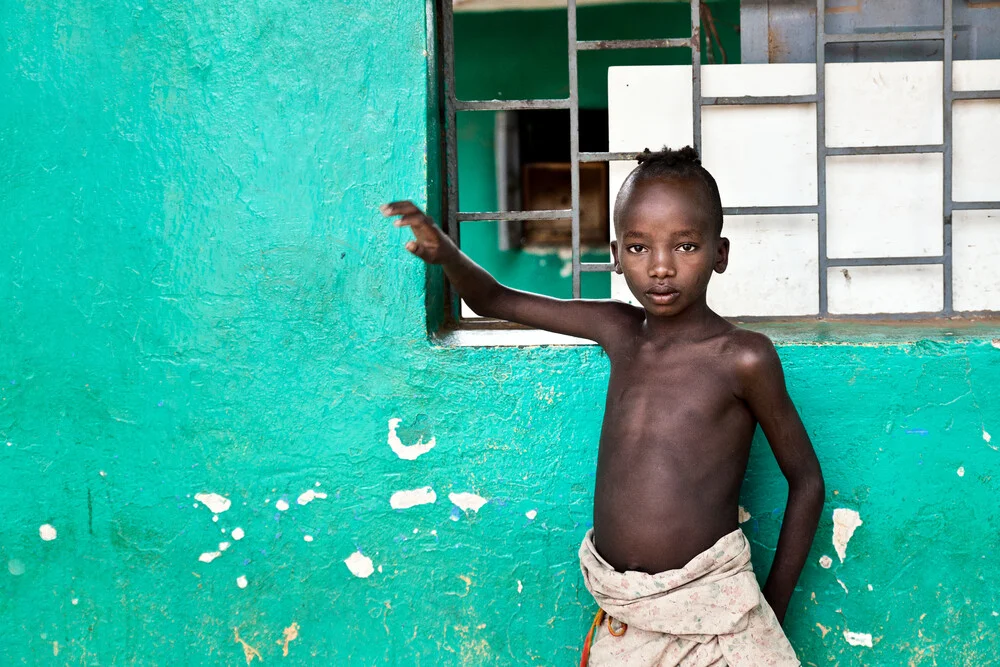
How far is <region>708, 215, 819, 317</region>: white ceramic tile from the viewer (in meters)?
2.31

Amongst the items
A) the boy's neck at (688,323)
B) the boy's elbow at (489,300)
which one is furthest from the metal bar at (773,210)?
the boy's elbow at (489,300)

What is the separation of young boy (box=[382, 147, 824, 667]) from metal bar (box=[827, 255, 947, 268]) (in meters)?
0.57

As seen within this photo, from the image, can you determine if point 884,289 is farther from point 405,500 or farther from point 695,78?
point 405,500

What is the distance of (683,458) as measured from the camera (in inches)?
69.1

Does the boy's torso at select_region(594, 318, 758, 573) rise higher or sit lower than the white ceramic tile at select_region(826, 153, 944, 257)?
lower

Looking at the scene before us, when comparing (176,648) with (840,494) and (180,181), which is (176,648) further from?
(840,494)

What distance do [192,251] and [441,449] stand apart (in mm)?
723

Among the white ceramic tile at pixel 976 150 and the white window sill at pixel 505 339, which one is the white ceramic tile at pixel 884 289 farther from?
the white window sill at pixel 505 339

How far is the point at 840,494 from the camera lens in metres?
2.07

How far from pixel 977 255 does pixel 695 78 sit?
0.81 m

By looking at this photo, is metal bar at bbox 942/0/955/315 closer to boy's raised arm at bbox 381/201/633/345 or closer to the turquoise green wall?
the turquoise green wall

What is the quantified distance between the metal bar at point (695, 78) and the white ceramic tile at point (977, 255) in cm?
67

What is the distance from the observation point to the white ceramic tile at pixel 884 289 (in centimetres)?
232

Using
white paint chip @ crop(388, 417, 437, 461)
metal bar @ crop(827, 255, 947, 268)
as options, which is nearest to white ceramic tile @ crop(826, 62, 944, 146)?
metal bar @ crop(827, 255, 947, 268)
